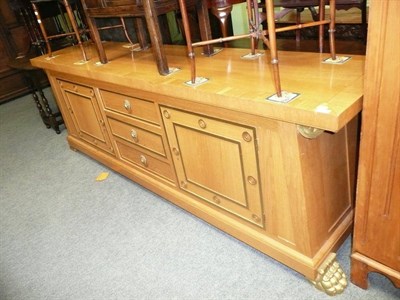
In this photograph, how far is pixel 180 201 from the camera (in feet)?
5.13

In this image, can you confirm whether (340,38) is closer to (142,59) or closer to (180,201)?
(142,59)

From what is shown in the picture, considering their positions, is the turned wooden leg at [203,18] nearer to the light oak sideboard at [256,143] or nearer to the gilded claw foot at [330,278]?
the light oak sideboard at [256,143]

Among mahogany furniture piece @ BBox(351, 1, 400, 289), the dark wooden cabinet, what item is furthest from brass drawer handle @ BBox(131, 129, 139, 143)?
the dark wooden cabinet

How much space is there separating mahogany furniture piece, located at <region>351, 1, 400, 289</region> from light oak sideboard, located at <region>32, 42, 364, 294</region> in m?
0.07

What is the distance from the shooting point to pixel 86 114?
2002mm

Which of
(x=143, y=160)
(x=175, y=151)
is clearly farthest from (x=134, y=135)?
(x=175, y=151)

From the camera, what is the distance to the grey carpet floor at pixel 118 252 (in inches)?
47.9

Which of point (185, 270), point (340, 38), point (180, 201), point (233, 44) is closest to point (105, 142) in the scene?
point (180, 201)

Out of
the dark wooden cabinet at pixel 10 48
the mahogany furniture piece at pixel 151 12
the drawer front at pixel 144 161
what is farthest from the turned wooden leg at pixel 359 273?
the dark wooden cabinet at pixel 10 48

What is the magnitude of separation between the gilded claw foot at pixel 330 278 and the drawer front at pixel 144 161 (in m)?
0.74

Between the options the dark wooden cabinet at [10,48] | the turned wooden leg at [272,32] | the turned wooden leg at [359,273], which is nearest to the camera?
the turned wooden leg at [272,32]

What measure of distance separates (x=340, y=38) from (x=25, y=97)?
3.49 meters

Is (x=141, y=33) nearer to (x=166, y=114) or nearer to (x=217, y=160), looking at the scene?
(x=166, y=114)

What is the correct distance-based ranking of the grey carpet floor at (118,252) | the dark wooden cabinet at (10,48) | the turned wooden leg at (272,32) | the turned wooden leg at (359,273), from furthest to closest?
the dark wooden cabinet at (10,48), the grey carpet floor at (118,252), the turned wooden leg at (359,273), the turned wooden leg at (272,32)
